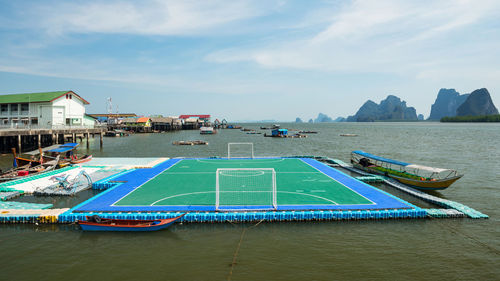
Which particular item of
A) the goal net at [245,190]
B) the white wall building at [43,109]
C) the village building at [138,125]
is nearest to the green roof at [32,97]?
the white wall building at [43,109]

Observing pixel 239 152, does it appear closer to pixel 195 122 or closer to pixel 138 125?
pixel 138 125

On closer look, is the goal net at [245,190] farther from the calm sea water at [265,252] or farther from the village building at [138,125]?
the village building at [138,125]

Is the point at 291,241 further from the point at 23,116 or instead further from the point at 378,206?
the point at 23,116

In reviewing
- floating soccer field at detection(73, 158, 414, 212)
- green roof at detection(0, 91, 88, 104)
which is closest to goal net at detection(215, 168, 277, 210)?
floating soccer field at detection(73, 158, 414, 212)

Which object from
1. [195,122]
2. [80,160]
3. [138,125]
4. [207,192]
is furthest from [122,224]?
A: [195,122]

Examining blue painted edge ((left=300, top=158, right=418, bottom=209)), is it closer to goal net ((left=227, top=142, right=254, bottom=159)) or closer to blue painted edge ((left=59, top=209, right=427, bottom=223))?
blue painted edge ((left=59, top=209, right=427, bottom=223))
